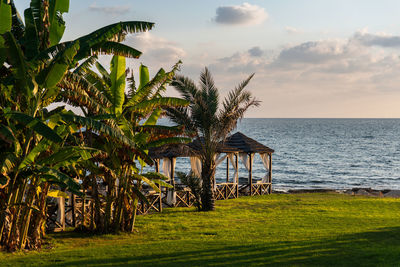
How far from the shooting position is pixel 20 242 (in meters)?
11.0

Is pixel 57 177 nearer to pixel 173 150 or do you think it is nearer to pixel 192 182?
pixel 173 150

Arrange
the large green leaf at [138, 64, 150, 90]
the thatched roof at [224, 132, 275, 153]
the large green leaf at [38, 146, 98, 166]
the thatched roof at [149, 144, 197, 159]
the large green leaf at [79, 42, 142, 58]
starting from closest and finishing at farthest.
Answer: the large green leaf at [79, 42, 142, 58] < the large green leaf at [38, 146, 98, 166] < the large green leaf at [138, 64, 150, 90] < the thatched roof at [149, 144, 197, 159] < the thatched roof at [224, 132, 275, 153]

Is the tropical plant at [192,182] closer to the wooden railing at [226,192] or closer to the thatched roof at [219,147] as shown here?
the thatched roof at [219,147]

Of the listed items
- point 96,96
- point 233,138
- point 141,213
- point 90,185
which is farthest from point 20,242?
point 233,138

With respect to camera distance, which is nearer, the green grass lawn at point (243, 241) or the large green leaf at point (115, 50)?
the green grass lawn at point (243, 241)

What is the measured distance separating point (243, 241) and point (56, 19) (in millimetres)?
7470

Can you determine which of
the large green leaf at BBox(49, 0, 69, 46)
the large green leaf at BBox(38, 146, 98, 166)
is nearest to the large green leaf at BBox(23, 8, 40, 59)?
the large green leaf at BBox(49, 0, 69, 46)

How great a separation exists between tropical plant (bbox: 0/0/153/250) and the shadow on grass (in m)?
1.89

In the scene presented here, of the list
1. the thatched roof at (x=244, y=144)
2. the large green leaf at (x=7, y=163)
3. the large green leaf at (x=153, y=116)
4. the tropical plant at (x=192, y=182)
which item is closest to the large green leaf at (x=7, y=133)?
the large green leaf at (x=7, y=163)

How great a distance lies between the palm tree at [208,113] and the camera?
706 inches

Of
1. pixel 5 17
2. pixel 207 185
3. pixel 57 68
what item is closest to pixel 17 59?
pixel 57 68

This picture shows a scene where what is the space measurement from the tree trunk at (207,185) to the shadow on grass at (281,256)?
6930 mm

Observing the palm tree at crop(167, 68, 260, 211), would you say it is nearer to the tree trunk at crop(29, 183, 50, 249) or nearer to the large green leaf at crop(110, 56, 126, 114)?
the large green leaf at crop(110, 56, 126, 114)

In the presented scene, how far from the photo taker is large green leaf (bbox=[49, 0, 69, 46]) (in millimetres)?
10586
